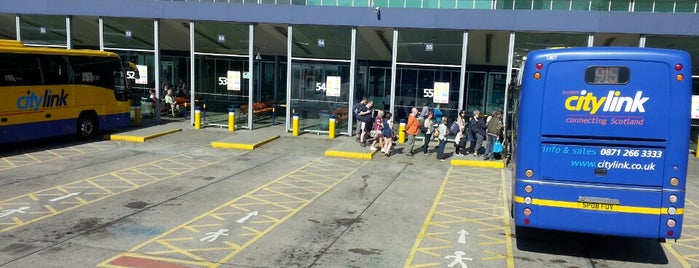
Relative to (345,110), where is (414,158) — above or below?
below

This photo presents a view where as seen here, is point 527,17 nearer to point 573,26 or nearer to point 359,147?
point 573,26

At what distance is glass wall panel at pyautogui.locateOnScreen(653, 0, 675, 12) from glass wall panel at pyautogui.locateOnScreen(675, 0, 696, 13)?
149 millimetres

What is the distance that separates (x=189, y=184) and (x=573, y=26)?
14.2 m

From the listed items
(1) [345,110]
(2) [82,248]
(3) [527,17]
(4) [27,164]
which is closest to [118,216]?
(2) [82,248]

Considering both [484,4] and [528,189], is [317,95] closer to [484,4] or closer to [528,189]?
[484,4]

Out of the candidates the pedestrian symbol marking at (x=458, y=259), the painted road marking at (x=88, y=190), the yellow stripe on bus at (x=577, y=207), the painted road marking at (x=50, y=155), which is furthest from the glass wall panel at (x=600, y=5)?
the painted road marking at (x=50, y=155)

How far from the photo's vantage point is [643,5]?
18906mm

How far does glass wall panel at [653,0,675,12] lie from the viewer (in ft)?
60.9

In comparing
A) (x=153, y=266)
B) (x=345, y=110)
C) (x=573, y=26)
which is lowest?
(x=153, y=266)

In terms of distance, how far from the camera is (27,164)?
46.2 ft

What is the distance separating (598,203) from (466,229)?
249cm

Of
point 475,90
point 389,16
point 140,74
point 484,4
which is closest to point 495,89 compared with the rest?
point 475,90

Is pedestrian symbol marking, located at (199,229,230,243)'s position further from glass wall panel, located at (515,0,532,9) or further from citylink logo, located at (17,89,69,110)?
glass wall panel, located at (515,0,532,9)

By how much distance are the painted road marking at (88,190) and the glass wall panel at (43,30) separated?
39.9 feet
